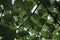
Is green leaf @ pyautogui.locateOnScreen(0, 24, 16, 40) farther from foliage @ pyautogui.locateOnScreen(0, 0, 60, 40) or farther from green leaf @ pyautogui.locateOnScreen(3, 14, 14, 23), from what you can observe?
green leaf @ pyautogui.locateOnScreen(3, 14, 14, 23)

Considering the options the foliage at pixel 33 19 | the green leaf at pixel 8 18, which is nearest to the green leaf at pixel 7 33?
the foliage at pixel 33 19

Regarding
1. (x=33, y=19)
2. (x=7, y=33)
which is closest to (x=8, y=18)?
A: (x=33, y=19)

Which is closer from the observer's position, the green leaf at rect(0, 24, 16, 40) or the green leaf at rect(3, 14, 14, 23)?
the green leaf at rect(0, 24, 16, 40)

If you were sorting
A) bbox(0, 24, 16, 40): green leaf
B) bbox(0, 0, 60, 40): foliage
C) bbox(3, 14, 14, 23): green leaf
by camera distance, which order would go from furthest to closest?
bbox(3, 14, 14, 23): green leaf → bbox(0, 0, 60, 40): foliage → bbox(0, 24, 16, 40): green leaf

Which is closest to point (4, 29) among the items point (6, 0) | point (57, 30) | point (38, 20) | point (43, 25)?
point (6, 0)

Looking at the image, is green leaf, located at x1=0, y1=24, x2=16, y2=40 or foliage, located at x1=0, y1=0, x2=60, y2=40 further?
foliage, located at x1=0, y1=0, x2=60, y2=40

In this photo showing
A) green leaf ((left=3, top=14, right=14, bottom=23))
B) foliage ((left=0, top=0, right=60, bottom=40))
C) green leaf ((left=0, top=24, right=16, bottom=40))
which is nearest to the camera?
green leaf ((left=0, top=24, right=16, bottom=40))

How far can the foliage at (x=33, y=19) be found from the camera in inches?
107

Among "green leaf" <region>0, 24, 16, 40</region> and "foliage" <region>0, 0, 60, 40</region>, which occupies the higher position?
"foliage" <region>0, 0, 60, 40</region>

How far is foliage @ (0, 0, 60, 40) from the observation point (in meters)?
2.72

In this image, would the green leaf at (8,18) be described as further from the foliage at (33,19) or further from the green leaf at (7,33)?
the green leaf at (7,33)

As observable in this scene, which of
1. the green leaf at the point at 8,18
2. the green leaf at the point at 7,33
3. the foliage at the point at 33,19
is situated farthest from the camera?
the green leaf at the point at 8,18

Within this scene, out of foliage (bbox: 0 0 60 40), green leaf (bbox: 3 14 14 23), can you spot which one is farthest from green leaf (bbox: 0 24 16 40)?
green leaf (bbox: 3 14 14 23)

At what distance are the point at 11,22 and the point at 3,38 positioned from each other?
96cm
